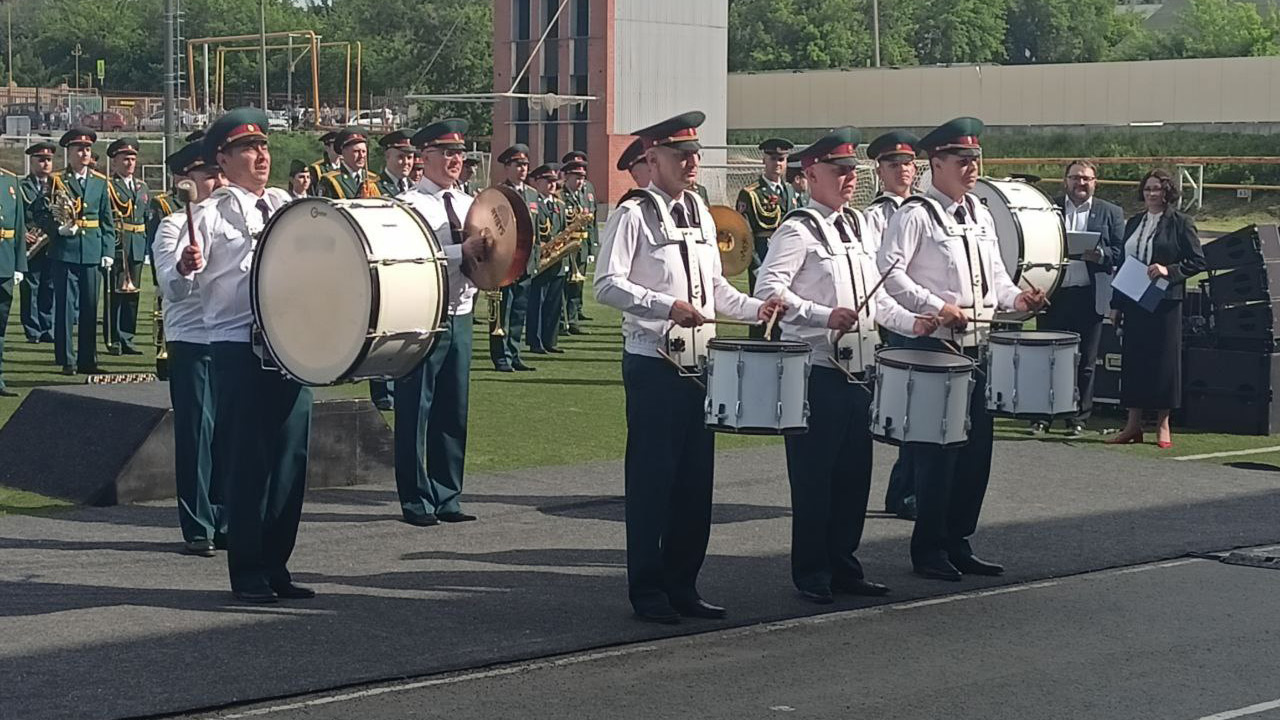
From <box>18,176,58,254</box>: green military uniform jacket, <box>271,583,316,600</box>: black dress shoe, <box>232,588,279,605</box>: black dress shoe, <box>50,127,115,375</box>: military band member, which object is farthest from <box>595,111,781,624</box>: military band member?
<box>18,176,58,254</box>: green military uniform jacket

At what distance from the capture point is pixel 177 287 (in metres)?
9.00

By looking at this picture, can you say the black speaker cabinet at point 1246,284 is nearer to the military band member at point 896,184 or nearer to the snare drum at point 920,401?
the military band member at point 896,184

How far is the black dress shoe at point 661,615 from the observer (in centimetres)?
810

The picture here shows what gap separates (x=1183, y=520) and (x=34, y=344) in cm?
1366

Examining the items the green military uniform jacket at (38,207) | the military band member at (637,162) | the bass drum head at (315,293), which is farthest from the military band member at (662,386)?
the green military uniform jacket at (38,207)

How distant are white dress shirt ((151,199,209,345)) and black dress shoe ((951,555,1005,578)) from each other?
143 inches

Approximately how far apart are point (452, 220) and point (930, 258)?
2.61m

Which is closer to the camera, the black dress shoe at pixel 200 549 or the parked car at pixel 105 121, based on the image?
the black dress shoe at pixel 200 549

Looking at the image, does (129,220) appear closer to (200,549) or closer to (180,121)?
(200,549)

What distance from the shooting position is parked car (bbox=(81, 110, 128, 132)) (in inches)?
2623

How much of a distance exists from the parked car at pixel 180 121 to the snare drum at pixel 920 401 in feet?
195

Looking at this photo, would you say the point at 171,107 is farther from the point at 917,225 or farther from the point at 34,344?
the point at 917,225

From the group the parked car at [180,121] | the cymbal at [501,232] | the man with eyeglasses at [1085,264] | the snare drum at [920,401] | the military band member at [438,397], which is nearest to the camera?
the snare drum at [920,401]

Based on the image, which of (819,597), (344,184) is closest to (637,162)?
(819,597)
